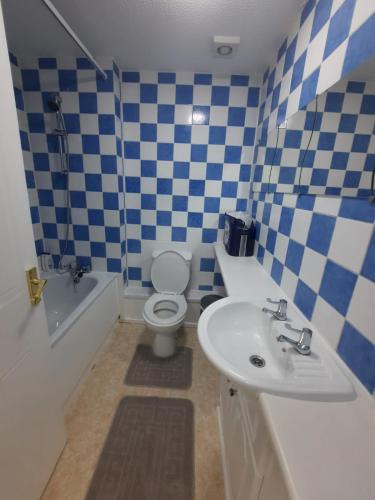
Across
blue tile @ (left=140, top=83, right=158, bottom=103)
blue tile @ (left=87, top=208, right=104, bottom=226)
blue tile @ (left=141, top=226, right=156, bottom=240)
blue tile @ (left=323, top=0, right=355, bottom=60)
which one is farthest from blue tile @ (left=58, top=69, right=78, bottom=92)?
blue tile @ (left=323, top=0, right=355, bottom=60)

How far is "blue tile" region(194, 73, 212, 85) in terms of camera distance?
1651 mm

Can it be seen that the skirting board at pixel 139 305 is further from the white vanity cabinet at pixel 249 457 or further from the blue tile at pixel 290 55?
the blue tile at pixel 290 55

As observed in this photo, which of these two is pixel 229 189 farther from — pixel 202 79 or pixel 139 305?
pixel 139 305

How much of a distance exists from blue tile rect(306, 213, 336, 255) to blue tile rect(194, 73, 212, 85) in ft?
4.82

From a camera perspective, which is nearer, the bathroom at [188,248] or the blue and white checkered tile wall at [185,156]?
the bathroom at [188,248]

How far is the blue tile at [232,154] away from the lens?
179 cm

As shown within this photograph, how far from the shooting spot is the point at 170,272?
1.91 metres

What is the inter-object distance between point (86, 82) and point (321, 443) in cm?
227

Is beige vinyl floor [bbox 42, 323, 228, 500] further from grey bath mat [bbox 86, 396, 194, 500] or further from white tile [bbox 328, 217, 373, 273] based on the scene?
white tile [bbox 328, 217, 373, 273]

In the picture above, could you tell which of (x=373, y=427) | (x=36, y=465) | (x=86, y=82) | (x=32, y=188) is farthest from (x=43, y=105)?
(x=373, y=427)

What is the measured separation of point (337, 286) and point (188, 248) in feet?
4.61

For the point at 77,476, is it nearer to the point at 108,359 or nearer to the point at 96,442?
the point at 96,442

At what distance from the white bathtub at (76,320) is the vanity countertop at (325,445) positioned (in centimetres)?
117

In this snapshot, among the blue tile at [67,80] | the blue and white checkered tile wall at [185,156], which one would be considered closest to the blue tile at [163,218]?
the blue and white checkered tile wall at [185,156]
